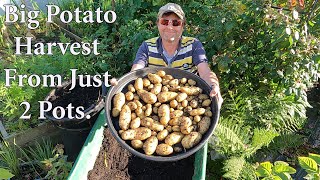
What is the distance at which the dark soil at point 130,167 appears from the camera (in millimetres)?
2590

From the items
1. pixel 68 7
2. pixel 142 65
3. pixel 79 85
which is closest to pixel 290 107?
pixel 142 65

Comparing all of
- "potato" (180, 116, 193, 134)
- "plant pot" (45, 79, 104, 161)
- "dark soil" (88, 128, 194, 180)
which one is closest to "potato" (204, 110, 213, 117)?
"potato" (180, 116, 193, 134)

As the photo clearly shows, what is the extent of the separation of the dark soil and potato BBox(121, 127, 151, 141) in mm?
598

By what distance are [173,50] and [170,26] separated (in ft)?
0.91

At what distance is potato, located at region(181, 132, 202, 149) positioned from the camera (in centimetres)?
206

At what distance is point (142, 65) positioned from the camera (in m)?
2.81

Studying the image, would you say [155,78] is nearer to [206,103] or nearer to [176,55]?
[206,103]

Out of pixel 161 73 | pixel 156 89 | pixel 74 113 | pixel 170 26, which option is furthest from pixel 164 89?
pixel 74 113

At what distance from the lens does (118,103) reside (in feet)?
7.27

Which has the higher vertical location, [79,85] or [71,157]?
[79,85]

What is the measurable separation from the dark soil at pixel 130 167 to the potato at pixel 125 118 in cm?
59

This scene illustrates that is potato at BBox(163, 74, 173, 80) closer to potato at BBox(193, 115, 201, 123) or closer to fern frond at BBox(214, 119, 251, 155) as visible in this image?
potato at BBox(193, 115, 201, 123)

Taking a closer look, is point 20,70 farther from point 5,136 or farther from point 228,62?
point 228,62

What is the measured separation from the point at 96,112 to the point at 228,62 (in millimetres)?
1234
